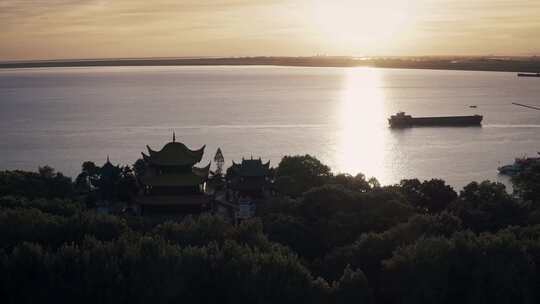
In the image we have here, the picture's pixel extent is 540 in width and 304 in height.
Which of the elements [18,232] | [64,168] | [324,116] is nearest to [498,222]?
[18,232]

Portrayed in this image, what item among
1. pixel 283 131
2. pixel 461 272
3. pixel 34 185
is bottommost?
pixel 283 131

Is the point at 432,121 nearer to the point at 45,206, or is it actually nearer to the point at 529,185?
the point at 529,185

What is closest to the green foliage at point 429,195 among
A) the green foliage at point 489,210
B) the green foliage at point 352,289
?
the green foliage at point 489,210

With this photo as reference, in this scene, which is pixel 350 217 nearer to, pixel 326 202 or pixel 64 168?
pixel 326 202

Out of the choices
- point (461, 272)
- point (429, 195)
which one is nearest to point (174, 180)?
point (429, 195)

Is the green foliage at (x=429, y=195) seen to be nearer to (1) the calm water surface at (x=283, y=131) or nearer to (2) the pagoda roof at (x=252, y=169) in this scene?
(2) the pagoda roof at (x=252, y=169)

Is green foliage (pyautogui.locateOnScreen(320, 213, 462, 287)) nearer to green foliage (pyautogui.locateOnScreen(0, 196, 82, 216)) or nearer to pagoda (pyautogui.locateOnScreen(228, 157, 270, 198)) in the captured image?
green foliage (pyautogui.locateOnScreen(0, 196, 82, 216))

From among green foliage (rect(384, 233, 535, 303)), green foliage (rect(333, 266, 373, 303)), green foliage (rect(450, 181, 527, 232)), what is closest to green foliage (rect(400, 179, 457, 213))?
green foliage (rect(450, 181, 527, 232))
